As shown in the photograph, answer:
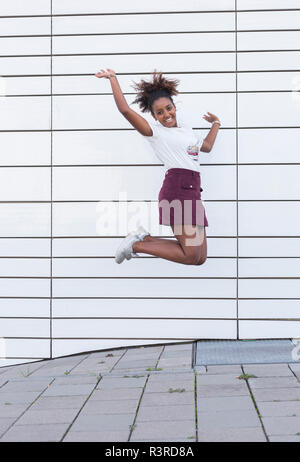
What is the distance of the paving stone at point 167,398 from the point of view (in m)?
3.88

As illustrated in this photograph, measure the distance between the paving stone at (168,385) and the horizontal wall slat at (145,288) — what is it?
155 cm

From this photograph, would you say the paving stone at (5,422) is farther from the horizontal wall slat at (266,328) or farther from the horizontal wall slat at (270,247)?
the horizontal wall slat at (270,247)

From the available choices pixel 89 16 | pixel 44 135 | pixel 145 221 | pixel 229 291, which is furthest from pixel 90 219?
pixel 89 16

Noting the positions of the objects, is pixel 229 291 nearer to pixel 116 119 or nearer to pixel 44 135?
pixel 116 119

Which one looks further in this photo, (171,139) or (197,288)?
(197,288)

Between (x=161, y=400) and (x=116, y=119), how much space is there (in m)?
3.09

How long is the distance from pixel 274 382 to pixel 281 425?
905 mm

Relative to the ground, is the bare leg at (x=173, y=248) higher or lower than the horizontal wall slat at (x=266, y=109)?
lower

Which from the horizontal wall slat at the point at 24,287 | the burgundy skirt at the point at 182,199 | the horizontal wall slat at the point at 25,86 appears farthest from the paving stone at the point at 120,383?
the horizontal wall slat at the point at 25,86

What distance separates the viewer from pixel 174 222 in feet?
17.8

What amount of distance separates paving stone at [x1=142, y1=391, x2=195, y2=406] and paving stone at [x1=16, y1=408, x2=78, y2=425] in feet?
1.63

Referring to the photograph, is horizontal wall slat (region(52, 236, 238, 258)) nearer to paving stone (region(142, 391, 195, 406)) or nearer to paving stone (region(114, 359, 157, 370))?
paving stone (region(114, 359, 157, 370))

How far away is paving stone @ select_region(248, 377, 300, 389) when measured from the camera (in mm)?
4125

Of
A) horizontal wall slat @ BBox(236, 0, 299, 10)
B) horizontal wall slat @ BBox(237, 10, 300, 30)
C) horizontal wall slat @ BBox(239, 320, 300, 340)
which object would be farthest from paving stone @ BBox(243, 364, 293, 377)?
horizontal wall slat @ BBox(236, 0, 299, 10)
